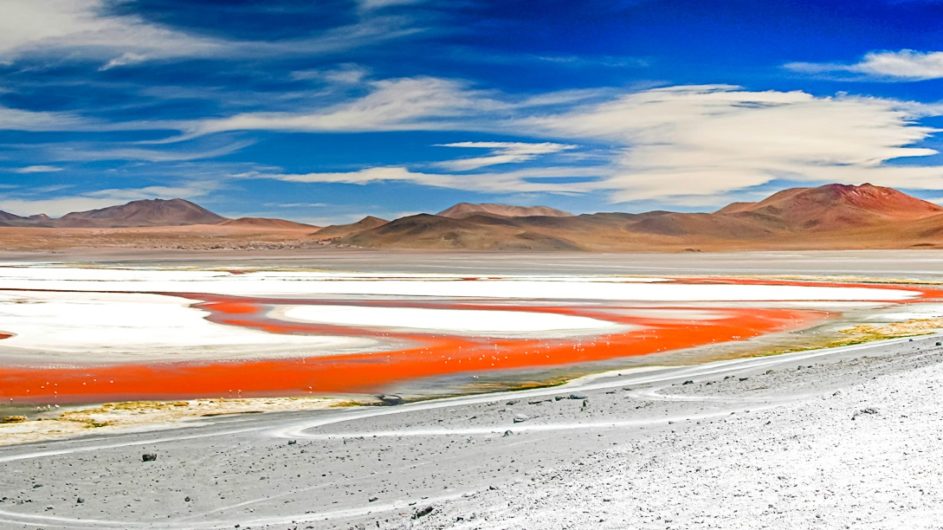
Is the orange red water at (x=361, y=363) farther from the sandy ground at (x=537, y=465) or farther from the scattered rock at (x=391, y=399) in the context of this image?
the sandy ground at (x=537, y=465)

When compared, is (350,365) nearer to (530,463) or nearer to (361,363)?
(361,363)

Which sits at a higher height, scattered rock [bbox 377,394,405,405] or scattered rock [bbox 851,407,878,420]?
scattered rock [bbox 851,407,878,420]

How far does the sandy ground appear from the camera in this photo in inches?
249

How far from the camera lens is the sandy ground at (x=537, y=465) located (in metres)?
6.31

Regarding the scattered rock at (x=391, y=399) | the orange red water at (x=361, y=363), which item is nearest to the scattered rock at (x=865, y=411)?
the scattered rock at (x=391, y=399)

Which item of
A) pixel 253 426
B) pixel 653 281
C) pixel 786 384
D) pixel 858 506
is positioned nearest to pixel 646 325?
pixel 786 384

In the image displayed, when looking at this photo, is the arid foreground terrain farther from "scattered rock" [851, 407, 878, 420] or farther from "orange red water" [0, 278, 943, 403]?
"orange red water" [0, 278, 943, 403]

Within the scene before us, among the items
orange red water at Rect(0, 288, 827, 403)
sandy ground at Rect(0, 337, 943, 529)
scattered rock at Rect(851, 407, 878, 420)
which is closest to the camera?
sandy ground at Rect(0, 337, 943, 529)

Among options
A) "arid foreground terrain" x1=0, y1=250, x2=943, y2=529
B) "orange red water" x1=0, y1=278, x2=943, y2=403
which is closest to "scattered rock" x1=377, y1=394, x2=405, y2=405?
"arid foreground terrain" x1=0, y1=250, x2=943, y2=529

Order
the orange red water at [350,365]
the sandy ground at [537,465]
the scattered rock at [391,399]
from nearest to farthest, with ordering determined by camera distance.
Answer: the sandy ground at [537,465] < the scattered rock at [391,399] < the orange red water at [350,365]

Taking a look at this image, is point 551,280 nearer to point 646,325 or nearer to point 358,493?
point 646,325

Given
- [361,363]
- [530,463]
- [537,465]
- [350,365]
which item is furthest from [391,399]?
[537,465]

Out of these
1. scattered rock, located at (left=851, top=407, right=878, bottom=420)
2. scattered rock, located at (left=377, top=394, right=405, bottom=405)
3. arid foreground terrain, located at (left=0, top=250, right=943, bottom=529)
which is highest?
scattered rock, located at (left=851, top=407, right=878, bottom=420)

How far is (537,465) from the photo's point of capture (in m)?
8.64
